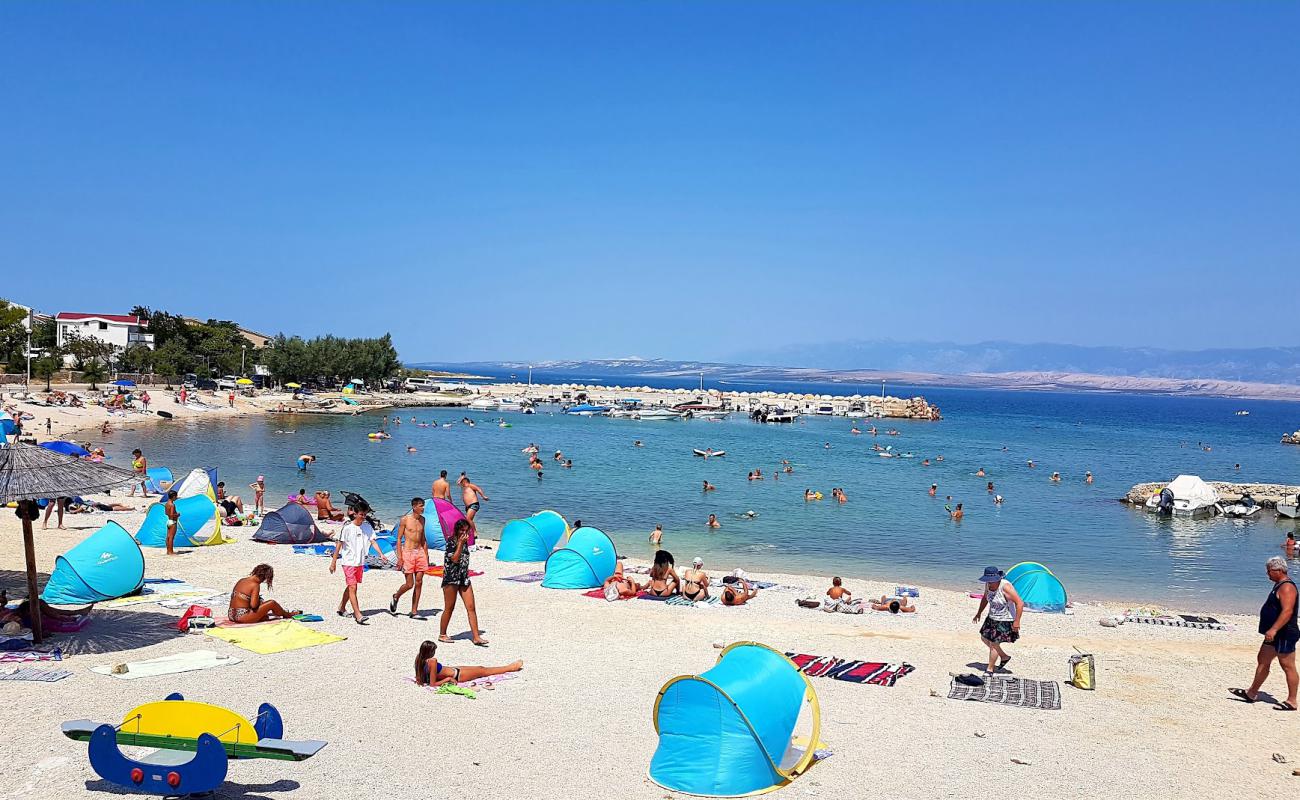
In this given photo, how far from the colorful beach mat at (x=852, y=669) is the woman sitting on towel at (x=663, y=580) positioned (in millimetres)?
4169

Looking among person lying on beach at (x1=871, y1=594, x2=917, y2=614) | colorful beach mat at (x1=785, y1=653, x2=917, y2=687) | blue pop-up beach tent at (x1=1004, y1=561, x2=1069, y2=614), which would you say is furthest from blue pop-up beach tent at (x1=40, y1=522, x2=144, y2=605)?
blue pop-up beach tent at (x1=1004, y1=561, x2=1069, y2=614)

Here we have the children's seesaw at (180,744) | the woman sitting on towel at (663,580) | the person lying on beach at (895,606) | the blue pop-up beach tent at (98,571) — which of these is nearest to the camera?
the children's seesaw at (180,744)

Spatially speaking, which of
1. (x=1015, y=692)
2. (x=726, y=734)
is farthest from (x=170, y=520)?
(x=1015, y=692)

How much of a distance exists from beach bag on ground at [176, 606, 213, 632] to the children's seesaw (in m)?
4.49

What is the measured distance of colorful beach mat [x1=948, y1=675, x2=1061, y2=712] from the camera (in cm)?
1009

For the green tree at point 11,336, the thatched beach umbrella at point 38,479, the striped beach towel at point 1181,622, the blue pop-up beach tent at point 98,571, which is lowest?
the striped beach towel at point 1181,622

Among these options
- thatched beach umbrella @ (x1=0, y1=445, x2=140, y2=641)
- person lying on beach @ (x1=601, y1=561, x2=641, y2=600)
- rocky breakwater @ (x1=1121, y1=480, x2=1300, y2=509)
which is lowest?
rocky breakwater @ (x1=1121, y1=480, x2=1300, y2=509)

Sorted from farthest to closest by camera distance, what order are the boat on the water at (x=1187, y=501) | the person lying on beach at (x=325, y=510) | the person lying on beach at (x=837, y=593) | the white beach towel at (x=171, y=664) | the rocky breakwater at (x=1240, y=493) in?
1. the rocky breakwater at (x=1240, y=493)
2. the boat on the water at (x=1187, y=501)
3. the person lying on beach at (x=325, y=510)
4. the person lying on beach at (x=837, y=593)
5. the white beach towel at (x=171, y=664)

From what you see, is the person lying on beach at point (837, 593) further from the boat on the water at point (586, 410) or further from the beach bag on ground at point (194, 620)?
the boat on the water at point (586, 410)

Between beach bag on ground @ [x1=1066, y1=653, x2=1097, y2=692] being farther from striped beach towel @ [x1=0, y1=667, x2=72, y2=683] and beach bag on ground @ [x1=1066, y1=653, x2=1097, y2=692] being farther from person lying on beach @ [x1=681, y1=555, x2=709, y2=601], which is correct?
striped beach towel @ [x1=0, y1=667, x2=72, y2=683]

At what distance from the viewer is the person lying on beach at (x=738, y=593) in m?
15.7

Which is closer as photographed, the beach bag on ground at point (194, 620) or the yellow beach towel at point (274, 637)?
the yellow beach towel at point (274, 637)

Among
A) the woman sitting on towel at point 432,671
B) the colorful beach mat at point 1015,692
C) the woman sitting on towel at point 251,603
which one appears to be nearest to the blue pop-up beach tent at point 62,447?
the woman sitting on towel at point 251,603

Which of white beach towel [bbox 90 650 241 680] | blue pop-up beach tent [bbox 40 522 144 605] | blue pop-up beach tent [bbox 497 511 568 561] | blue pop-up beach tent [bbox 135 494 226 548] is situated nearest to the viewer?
white beach towel [bbox 90 650 241 680]
